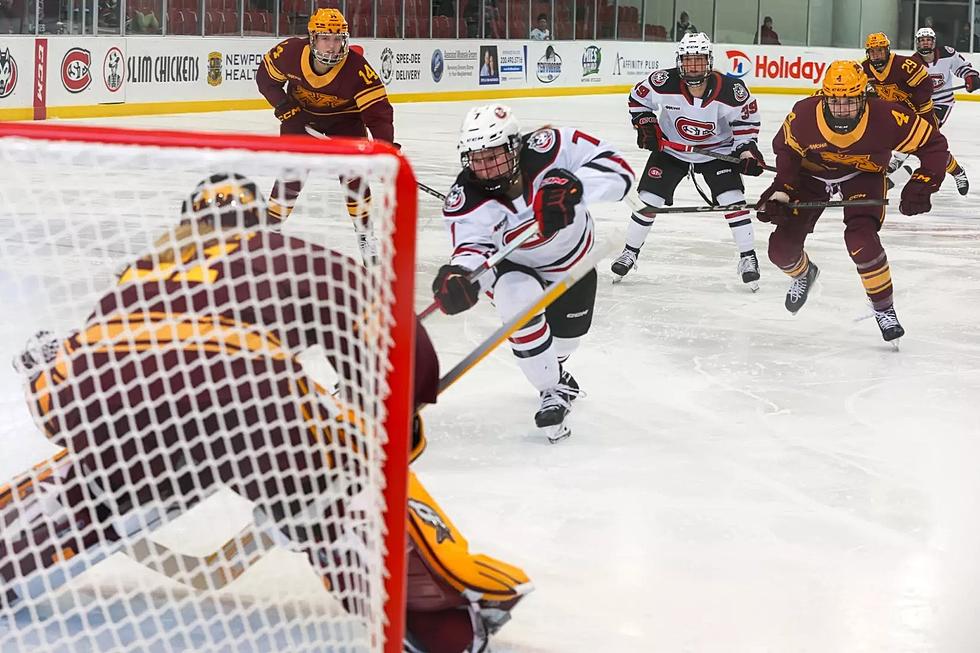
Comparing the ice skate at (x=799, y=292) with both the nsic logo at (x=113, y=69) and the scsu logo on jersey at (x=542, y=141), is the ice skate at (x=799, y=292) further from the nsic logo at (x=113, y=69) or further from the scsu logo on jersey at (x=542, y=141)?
the nsic logo at (x=113, y=69)

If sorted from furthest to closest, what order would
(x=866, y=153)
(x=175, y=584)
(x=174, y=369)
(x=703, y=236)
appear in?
1. (x=703, y=236)
2. (x=866, y=153)
3. (x=175, y=584)
4. (x=174, y=369)

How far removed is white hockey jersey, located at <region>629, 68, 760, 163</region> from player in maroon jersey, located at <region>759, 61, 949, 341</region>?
2.64ft

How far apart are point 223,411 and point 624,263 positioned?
382cm

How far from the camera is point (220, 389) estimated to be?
1.93 metres

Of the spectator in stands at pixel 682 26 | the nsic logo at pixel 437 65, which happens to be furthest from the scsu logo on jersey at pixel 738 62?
the nsic logo at pixel 437 65

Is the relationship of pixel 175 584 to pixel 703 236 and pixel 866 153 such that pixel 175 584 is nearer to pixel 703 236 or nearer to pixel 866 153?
pixel 866 153

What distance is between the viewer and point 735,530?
282cm

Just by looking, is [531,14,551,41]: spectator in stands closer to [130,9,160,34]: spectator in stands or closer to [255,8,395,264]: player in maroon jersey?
[130,9,160,34]: spectator in stands

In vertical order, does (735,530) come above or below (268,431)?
below

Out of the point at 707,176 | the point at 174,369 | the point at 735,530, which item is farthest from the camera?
the point at 707,176

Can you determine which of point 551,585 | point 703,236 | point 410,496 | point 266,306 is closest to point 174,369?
point 266,306

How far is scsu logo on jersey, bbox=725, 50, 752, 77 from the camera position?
17.7 m

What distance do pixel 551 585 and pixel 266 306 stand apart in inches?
33.2

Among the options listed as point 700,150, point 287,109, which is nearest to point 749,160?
point 700,150
